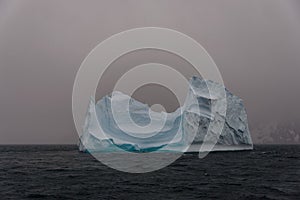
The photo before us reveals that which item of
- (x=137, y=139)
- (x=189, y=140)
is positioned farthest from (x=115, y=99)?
(x=189, y=140)

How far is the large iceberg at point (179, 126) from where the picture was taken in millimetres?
45500

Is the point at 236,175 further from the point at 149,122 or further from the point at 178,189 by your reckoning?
the point at 149,122

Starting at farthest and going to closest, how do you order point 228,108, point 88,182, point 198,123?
point 228,108 → point 198,123 → point 88,182

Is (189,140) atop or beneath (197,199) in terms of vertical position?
beneath

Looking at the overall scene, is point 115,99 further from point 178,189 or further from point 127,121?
point 178,189

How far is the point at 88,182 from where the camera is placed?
20.7 meters

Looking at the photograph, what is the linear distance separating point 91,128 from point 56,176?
25.7m

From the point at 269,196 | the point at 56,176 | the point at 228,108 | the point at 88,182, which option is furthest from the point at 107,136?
the point at 269,196

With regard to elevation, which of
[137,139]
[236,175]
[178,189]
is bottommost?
[137,139]

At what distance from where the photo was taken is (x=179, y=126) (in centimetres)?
4872

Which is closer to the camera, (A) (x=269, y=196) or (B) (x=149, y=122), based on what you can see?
(A) (x=269, y=196)

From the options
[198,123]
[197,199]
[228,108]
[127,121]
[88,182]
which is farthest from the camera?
[127,121]

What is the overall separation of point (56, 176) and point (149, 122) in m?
31.3

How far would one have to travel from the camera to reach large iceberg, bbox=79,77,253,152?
149ft
